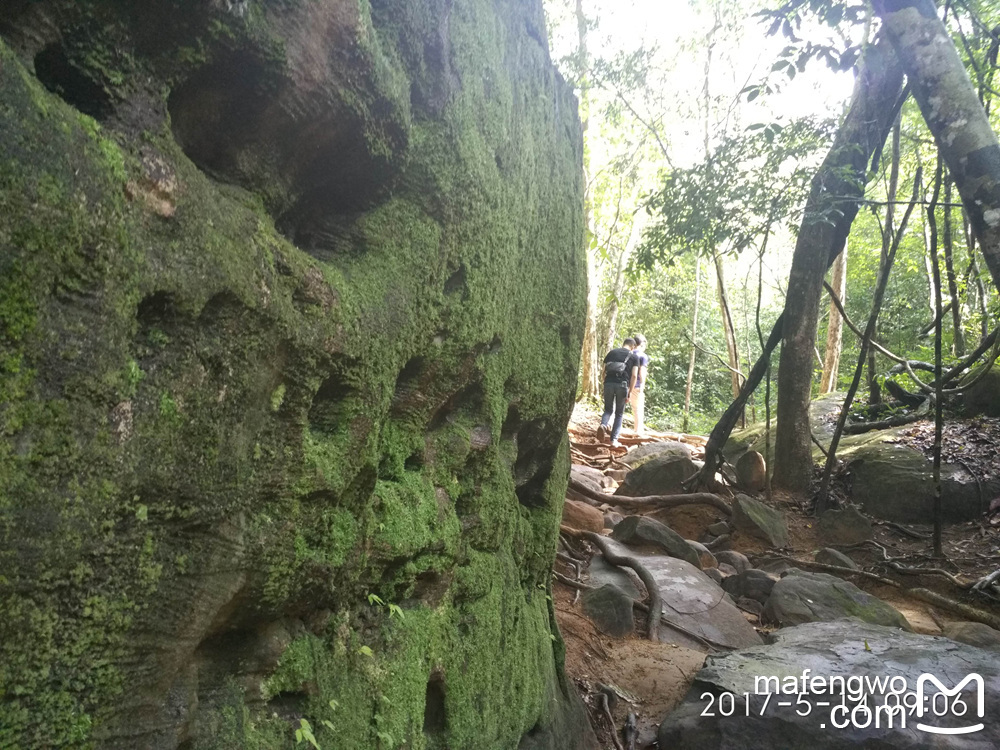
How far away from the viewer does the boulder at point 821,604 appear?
244 inches

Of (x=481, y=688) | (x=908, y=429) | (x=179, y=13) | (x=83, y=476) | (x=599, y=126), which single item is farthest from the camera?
(x=599, y=126)

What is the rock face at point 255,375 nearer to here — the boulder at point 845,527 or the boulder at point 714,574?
the boulder at point 714,574

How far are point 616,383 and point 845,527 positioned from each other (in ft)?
17.7

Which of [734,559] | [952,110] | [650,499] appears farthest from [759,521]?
[952,110]

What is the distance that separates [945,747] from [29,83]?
4670 millimetres

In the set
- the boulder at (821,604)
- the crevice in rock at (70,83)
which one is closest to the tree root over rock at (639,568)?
the boulder at (821,604)

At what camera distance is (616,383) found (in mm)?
13422

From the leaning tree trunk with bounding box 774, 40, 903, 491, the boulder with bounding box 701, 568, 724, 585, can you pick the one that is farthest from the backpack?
the boulder with bounding box 701, 568, 724, 585

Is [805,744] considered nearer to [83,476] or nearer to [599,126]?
[83,476]

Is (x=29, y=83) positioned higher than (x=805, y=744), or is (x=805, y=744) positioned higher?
(x=29, y=83)

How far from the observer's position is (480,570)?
11.0ft

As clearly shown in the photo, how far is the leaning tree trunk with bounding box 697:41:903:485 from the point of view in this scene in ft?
25.7

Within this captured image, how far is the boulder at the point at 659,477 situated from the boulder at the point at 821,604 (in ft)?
11.1

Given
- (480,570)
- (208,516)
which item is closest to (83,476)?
(208,516)
